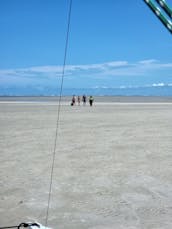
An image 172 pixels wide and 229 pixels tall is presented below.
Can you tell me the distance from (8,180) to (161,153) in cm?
513

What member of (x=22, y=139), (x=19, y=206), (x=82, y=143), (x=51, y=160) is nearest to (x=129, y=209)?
(x=19, y=206)

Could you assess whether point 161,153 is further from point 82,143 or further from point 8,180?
point 8,180

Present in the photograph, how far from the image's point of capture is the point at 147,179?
26.3ft

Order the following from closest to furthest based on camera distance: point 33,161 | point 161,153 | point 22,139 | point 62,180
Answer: point 62,180 → point 33,161 → point 161,153 → point 22,139

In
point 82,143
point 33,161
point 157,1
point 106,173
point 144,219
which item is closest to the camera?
point 157,1

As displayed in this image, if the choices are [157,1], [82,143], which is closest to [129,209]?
[157,1]

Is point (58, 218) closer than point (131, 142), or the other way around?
point (58, 218)

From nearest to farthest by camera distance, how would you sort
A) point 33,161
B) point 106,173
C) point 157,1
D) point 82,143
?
1. point 157,1
2. point 106,173
3. point 33,161
4. point 82,143

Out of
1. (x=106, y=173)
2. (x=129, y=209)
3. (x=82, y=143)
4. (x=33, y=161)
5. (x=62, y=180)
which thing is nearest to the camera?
(x=129, y=209)

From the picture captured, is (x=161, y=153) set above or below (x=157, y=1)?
below

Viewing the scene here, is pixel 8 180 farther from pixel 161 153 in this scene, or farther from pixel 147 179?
pixel 161 153

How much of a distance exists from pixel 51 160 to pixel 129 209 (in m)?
4.65

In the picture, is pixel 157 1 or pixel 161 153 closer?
pixel 157 1

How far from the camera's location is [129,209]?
600cm
